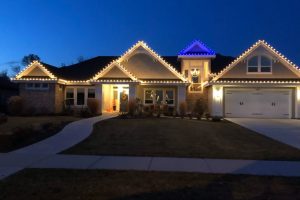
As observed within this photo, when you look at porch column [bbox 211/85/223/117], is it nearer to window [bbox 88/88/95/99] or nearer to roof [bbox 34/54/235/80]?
roof [bbox 34/54/235/80]

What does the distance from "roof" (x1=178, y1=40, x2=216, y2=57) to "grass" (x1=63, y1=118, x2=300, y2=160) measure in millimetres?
15807

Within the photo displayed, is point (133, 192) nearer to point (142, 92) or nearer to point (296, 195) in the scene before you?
point (296, 195)

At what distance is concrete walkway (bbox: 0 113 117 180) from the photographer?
31.8 feet

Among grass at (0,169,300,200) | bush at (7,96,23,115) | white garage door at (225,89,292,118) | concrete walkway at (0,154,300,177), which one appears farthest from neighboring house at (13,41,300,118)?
Result: grass at (0,169,300,200)

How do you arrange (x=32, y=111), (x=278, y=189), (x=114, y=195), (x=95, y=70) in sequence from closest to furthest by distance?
(x=114, y=195) → (x=278, y=189) → (x=32, y=111) → (x=95, y=70)

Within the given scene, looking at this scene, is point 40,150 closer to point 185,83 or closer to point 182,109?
point 182,109

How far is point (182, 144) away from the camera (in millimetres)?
14375

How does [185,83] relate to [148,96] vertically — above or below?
above

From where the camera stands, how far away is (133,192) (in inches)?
288

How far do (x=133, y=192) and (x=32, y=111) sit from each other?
2473 centimetres

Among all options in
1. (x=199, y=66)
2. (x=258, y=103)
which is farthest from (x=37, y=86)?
(x=258, y=103)

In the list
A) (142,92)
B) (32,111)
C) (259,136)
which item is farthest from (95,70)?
(259,136)

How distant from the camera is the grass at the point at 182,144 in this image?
12195 mm

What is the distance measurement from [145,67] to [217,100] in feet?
22.0
